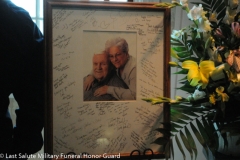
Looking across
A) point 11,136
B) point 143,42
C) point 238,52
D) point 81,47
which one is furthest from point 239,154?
point 11,136

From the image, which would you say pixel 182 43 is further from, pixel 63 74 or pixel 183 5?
pixel 63 74

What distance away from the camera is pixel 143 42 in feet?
2.55

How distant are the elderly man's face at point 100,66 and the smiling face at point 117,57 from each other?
0.06 ft

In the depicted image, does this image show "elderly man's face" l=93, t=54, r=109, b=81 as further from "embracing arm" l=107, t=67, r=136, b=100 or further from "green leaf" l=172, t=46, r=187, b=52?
"green leaf" l=172, t=46, r=187, b=52

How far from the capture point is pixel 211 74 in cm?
66

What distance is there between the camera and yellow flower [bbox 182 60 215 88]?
2.12 feet

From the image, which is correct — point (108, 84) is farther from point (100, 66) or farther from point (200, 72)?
point (200, 72)

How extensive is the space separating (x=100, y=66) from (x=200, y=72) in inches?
11.1

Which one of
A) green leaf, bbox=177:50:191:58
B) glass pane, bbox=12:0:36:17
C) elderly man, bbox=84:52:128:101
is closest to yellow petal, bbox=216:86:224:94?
green leaf, bbox=177:50:191:58

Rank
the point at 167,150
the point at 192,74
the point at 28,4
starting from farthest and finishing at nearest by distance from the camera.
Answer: the point at 28,4
the point at 167,150
the point at 192,74

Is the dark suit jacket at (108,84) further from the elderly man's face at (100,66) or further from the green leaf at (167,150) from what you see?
the green leaf at (167,150)

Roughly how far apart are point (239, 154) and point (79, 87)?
516mm

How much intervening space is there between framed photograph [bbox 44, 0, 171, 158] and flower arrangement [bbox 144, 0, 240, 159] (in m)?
0.05

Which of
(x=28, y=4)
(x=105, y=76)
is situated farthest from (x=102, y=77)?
(x=28, y=4)
